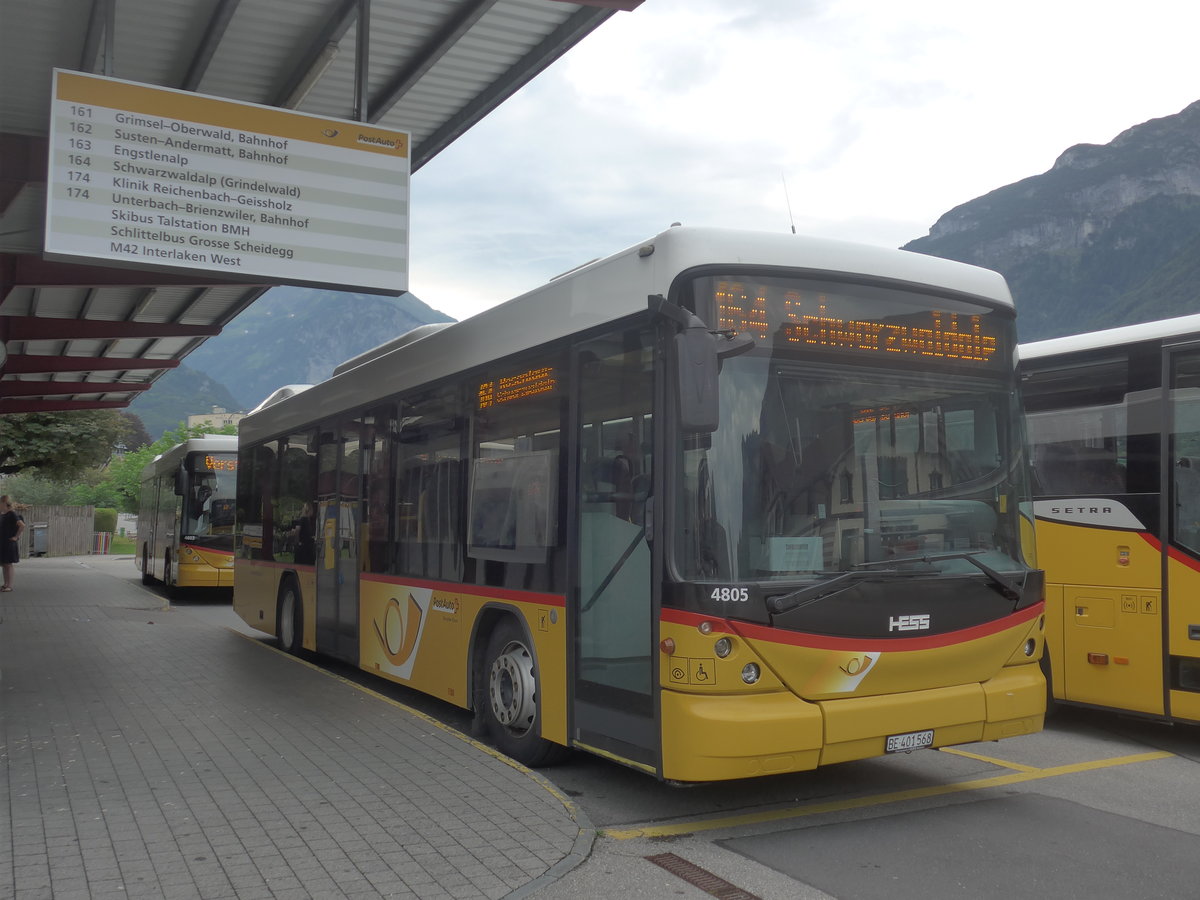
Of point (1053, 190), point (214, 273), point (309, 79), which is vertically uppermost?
point (1053, 190)

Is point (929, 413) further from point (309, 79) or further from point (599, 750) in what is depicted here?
point (309, 79)

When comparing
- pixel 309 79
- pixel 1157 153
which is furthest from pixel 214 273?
pixel 1157 153

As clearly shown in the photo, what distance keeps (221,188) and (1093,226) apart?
189 metres

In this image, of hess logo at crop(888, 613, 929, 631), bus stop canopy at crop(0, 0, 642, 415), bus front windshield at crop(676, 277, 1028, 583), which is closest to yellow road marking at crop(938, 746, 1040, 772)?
hess logo at crop(888, 613, 929, 631)

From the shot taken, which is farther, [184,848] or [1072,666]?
[1072,666]

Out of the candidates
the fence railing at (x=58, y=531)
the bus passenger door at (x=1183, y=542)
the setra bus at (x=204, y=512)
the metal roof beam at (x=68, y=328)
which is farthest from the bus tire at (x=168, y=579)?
the fence railing at (x=58, y=531)

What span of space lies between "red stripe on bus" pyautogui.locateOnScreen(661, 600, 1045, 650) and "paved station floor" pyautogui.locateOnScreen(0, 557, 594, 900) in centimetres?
122

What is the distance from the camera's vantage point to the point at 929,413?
246 inches

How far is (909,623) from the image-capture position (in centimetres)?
590

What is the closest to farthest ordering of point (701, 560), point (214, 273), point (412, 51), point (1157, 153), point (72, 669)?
point (701, 560) < point (214, 273) < point (412, 51) < point (72, 669) < point (1157, 153)

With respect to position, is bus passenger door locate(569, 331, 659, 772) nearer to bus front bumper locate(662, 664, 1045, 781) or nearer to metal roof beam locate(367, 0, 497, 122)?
bus front bumper locate(662, 664, 1045, 781)

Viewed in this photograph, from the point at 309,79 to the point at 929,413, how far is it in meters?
6.75

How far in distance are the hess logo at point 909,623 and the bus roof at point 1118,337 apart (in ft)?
10.5

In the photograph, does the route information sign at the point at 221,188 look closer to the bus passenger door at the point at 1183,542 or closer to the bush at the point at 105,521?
the bus passenger door at the point at 1183,542
